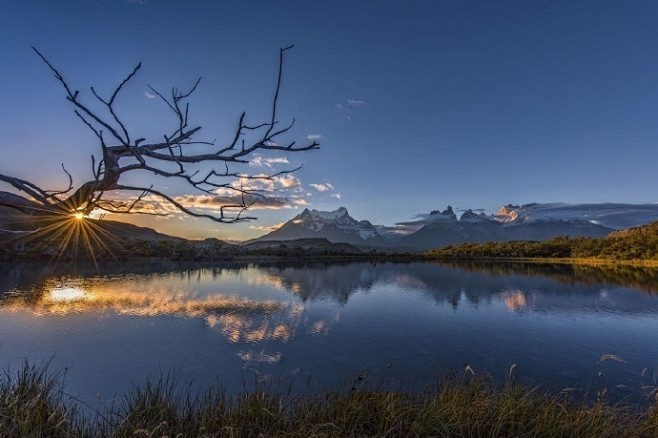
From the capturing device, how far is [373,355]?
773 inches

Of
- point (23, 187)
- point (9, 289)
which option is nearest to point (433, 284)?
point (9, 289)

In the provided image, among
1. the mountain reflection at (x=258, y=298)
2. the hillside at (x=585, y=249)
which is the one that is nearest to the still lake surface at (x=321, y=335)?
the mountain reflection at (x=258, y=298)

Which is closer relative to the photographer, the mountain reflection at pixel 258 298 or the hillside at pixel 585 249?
the mountain reflection at pixel 258 298

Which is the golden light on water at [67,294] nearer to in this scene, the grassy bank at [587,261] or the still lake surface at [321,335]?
the still lake surface at [321,335]

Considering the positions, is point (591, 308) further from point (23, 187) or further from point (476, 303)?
point (23, 187)

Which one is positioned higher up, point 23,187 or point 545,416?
point 23,187

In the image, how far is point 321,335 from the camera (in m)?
24.4

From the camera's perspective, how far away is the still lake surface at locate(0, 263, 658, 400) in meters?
16.5

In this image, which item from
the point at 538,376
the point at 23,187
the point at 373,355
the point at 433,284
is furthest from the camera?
the point at 433,284

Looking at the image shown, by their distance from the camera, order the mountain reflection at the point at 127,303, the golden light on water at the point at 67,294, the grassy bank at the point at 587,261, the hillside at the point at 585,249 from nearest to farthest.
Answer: the mountain reflection at the point at 127,303 → the golden light on water at the point at 67,294 → the grassy bank at the point at 587,261 → the hillside at the point at 585,249

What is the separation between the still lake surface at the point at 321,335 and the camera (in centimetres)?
1648

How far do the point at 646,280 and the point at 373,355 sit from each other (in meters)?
61.1

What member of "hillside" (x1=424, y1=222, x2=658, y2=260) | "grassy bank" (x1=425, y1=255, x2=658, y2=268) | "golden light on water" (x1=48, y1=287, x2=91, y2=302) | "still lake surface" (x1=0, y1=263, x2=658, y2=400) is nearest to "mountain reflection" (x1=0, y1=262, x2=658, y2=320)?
"golden light on water" (x1=48, y1=287, x2=91, y2=302)

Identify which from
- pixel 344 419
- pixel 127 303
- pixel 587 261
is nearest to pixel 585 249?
pixel 587 261
